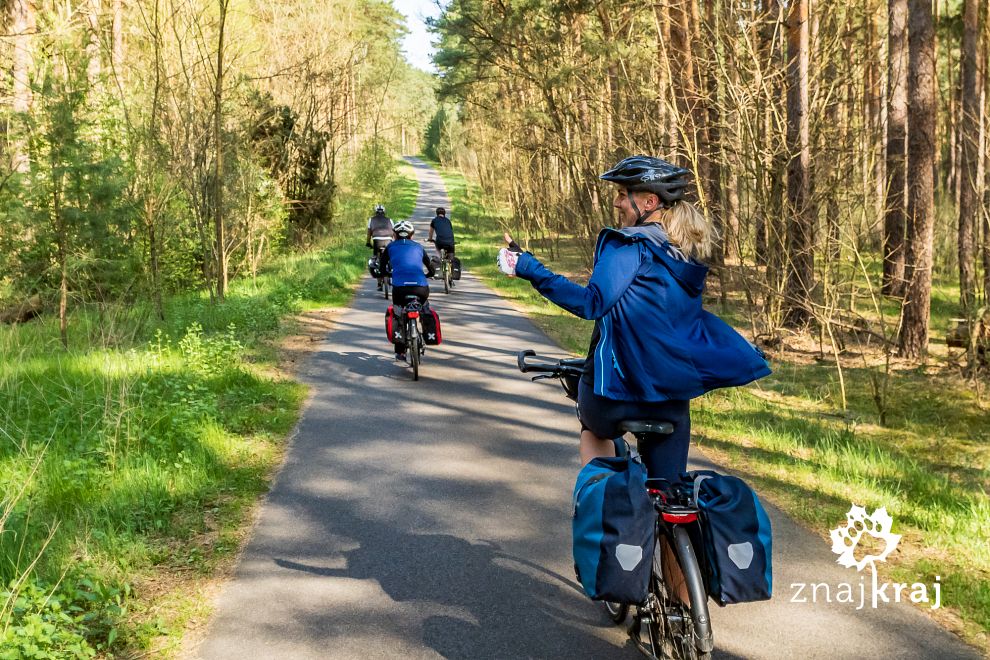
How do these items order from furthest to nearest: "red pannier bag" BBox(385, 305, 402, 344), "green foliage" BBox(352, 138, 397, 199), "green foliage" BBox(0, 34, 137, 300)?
"green foliage" BBox(352, 138, 397, 199)
"red pannier bag" BBox(385, 305, 402, 344)
"green foliage" BBox(0, 34, 137, 300)

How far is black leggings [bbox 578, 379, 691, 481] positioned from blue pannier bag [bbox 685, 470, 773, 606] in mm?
260

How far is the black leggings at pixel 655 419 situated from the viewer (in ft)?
12.1

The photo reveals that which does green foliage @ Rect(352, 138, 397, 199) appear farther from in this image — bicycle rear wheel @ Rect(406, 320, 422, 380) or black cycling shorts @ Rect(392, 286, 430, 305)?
bicycle rear wheel @ Rect(406, 320, 422, 380)

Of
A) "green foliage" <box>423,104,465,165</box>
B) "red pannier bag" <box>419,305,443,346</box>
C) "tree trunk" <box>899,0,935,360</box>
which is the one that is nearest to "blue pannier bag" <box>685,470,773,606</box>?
"red pannier bag" <box>419,305,443,346</box>

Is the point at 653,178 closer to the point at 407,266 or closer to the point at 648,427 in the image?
the point at 648,427

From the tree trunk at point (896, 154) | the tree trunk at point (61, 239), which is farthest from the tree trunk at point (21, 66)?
the tree trunk at point (896, 154)

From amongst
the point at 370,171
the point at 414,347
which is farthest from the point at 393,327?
the point at 370,171

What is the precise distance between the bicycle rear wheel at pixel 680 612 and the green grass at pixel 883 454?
174cm

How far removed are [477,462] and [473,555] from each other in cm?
213

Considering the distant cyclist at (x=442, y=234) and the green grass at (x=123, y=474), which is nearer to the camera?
the green grass at (x=123, y=474)

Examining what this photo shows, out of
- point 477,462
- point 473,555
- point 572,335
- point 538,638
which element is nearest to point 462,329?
point 572,335

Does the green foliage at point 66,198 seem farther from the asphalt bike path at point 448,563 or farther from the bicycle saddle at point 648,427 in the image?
the bicycle saddle at point 648,427

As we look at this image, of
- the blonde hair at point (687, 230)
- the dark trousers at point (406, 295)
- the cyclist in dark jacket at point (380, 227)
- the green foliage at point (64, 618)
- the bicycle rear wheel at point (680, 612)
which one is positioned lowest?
the green foliage at point (64, 618)

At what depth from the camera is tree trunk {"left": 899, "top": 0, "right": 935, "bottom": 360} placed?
13.1m
